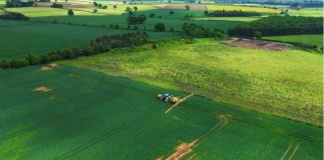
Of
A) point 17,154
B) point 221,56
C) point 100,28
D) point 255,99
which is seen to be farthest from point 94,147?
point 100,28

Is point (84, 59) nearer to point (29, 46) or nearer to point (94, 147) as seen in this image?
point (29, 46)

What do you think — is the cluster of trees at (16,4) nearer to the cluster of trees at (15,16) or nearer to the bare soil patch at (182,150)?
the cluster of trees at (15,16)

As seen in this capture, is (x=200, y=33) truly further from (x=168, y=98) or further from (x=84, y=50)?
(x=168, y=98)

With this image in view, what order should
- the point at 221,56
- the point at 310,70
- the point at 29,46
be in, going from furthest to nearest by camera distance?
the point at 29,46, the point at 221,56, the point at 310,70

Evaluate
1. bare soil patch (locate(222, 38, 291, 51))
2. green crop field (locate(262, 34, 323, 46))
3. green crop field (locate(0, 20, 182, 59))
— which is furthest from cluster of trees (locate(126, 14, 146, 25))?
green crop field (locate(262, 34, 323, 46))

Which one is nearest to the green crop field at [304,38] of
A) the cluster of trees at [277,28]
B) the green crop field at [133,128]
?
the cluster of trees at [277,28]

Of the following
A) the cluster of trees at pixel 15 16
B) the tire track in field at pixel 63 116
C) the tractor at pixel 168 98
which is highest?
the cluster of trees at pixel 15 16

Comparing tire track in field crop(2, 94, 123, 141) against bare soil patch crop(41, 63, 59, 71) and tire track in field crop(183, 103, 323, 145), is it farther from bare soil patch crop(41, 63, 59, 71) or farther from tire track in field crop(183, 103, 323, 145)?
bare soil patch crop(41, 63, 59, 71)
